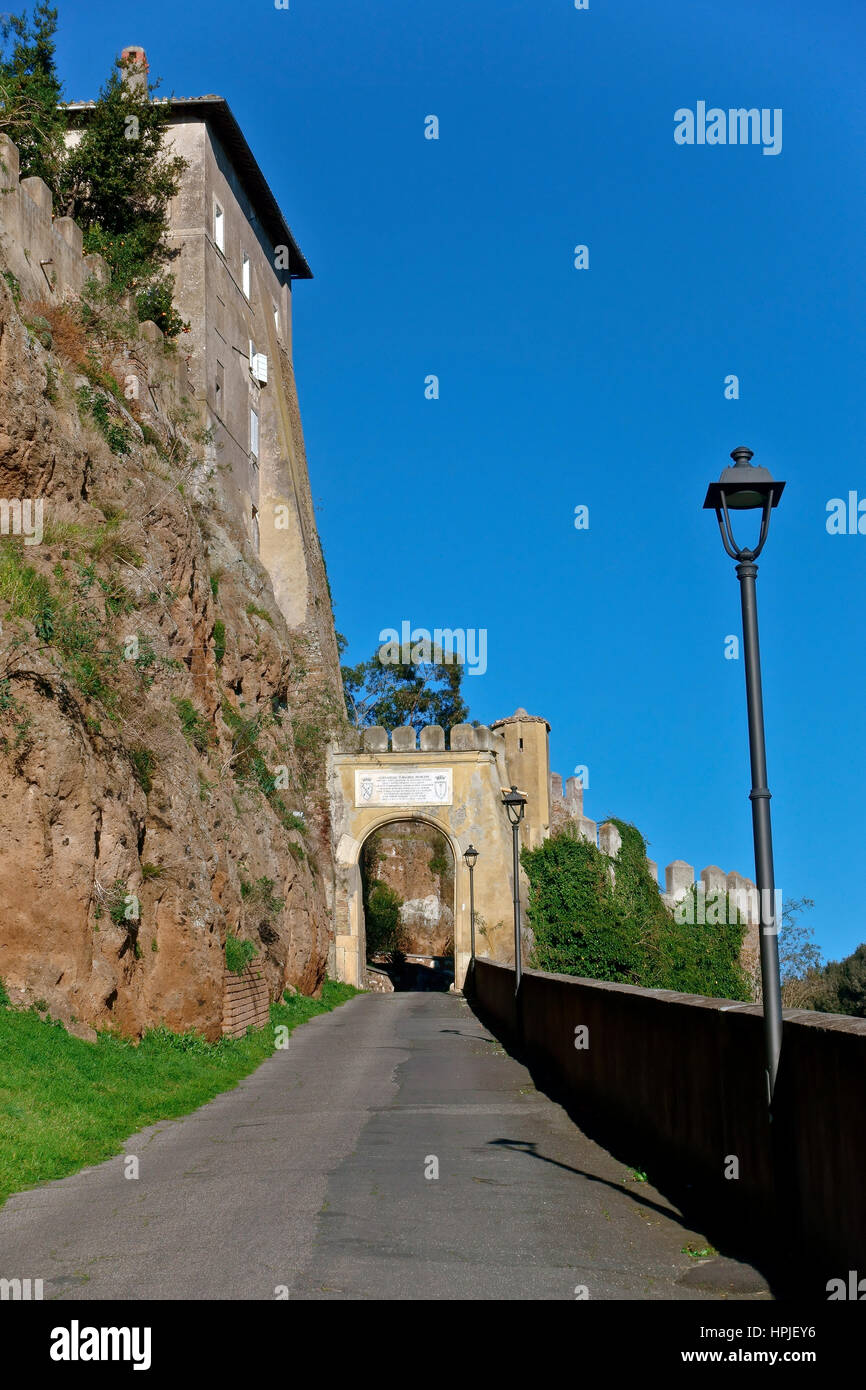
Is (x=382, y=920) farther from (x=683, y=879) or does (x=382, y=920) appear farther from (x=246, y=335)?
(x=246, y=335)

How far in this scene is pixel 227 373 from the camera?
3472 centimetres

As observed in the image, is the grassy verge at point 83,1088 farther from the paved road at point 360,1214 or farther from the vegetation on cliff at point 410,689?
the vegetation on cliff at point 410,689

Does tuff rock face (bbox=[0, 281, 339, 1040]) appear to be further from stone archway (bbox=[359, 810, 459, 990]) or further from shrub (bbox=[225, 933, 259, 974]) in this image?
stone archway (bbox=[359, 810, 459, 990])

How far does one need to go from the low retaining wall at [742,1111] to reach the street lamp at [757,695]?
140 mm

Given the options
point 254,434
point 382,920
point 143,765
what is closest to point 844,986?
point 382,920

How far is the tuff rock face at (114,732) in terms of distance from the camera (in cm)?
1281

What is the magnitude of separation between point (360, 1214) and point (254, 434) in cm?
3277

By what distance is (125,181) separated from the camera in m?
31.2

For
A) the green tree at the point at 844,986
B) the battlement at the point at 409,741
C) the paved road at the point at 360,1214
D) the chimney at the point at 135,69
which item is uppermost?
the chimney at the point at 135,69

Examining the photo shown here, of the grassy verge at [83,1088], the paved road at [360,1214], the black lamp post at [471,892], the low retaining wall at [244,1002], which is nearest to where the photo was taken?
the paved road at [360,1214]

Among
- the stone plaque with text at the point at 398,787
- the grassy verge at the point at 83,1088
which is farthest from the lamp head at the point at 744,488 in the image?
the stone plaque with text at the point at 398,787

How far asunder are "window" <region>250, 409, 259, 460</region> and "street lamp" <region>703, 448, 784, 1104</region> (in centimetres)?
3118
